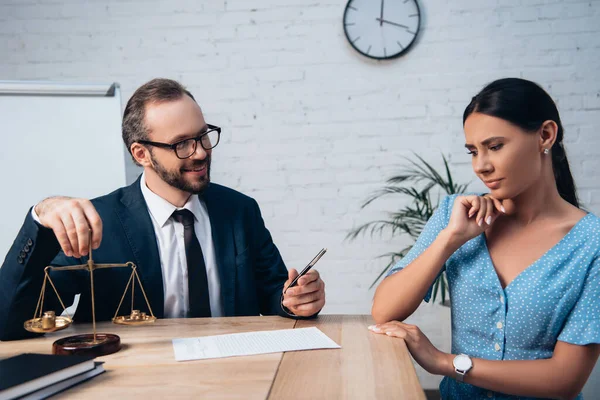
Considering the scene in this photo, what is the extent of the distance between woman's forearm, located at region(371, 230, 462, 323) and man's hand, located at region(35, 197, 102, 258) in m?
0.70

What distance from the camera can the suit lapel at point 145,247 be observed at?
159 cm

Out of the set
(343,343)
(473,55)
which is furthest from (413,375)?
(473,55)

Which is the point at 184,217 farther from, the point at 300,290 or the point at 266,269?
the point at 300,290

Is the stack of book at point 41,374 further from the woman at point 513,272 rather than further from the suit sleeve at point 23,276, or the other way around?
the woman at point 513,272

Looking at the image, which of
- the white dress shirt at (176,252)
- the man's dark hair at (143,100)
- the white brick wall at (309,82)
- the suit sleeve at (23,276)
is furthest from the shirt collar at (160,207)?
the white brick wall at (309,82)

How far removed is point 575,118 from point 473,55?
63cm

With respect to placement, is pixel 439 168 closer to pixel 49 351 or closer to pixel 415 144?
pixel 415 144

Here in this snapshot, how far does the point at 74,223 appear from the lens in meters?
1.16

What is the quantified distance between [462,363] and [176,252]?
0.90 metres

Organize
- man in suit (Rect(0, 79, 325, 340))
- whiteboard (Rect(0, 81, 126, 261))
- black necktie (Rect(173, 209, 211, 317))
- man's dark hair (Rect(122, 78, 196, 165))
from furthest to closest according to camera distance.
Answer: whiteboard (Rect(0, 81, 126, 261)), man's dark hair (Rect(122, 78, 196, 165)), black necktie (Rect(173, 209, 211, 317)), man in suit (Rect(0, 79, 325, 340))

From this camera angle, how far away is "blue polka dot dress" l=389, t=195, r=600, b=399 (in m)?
1.23

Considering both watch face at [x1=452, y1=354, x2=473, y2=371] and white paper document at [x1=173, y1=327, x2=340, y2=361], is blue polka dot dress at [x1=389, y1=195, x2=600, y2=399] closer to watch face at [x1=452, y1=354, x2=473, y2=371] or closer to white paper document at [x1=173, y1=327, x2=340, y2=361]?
watch face at [x1=452, y1=354, x2=473, y2=371]

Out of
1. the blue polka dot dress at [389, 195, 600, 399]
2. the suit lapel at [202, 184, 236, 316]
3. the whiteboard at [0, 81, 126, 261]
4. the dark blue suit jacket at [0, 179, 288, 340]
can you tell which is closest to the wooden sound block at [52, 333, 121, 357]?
the dark blue suit jacket at [0, 179, 288, 340]

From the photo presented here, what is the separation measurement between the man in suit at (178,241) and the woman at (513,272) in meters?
0.32
